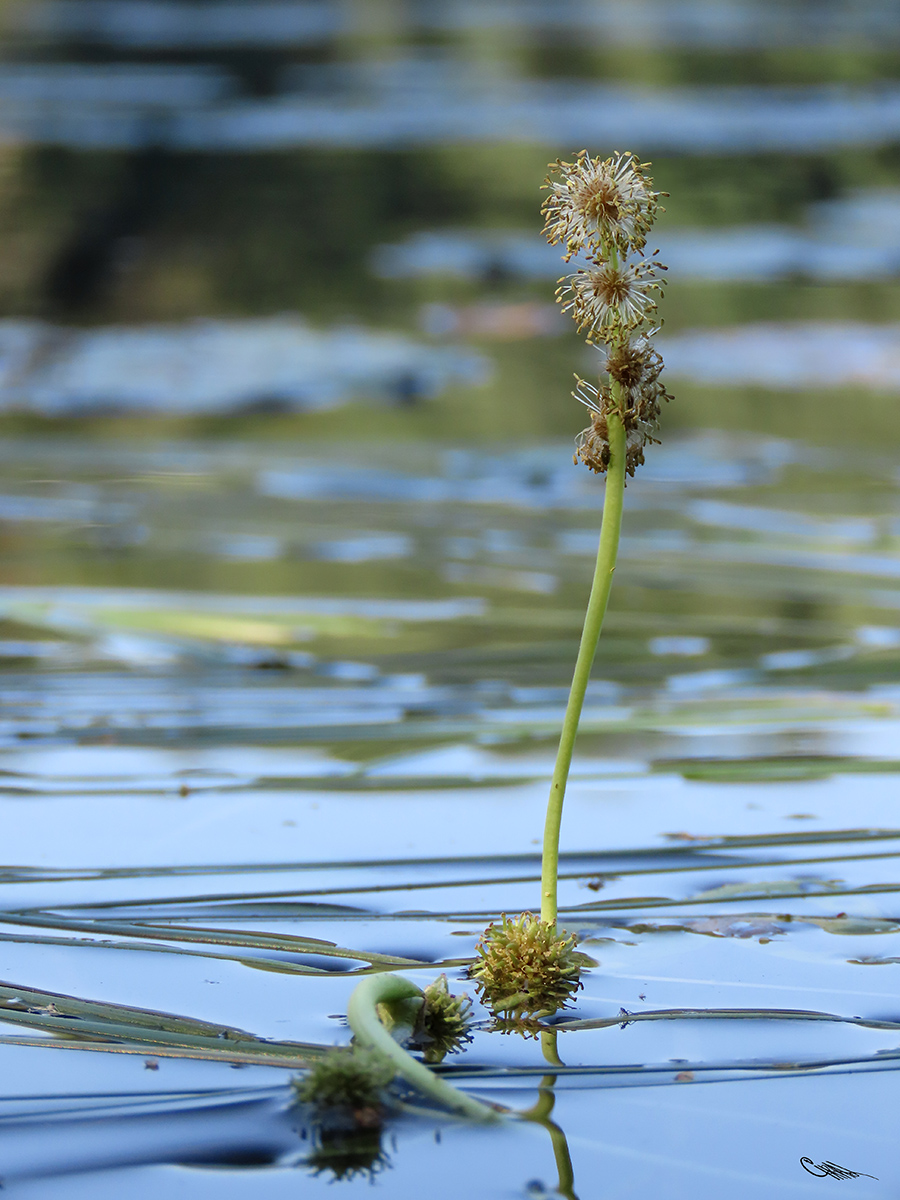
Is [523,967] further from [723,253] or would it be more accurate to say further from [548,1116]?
[723,253]

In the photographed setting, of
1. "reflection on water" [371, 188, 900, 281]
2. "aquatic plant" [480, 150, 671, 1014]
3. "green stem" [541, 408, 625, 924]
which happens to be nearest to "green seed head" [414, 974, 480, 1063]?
"green stem" [541, 408, 625, 924]

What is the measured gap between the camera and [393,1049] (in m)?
1.27

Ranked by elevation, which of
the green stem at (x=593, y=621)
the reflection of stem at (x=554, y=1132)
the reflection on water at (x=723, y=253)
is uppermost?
the reflection on water at (x=723, y=253)

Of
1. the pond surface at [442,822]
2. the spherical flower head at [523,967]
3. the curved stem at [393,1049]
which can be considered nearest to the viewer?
the curved stem at [393,1049]

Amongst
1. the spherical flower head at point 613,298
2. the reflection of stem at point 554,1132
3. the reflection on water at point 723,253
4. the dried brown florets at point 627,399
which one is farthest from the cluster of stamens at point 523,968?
the reflection on water at point 723,253

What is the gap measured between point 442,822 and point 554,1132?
925 millimetres

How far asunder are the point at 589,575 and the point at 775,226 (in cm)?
443

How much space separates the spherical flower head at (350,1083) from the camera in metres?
1.28

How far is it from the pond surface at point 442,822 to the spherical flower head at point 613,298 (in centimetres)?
Answer: 71

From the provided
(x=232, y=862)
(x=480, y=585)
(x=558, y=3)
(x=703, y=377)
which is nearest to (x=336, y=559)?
(x=480, y=585)

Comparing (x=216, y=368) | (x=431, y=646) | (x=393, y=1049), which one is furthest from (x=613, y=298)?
(x=216, y=368)

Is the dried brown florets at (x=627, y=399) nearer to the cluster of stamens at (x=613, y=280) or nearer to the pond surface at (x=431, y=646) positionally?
the cluster of stamens at (x=613, y=280)

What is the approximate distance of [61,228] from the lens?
309 inches

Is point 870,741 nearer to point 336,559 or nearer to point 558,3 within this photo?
point 336,559
